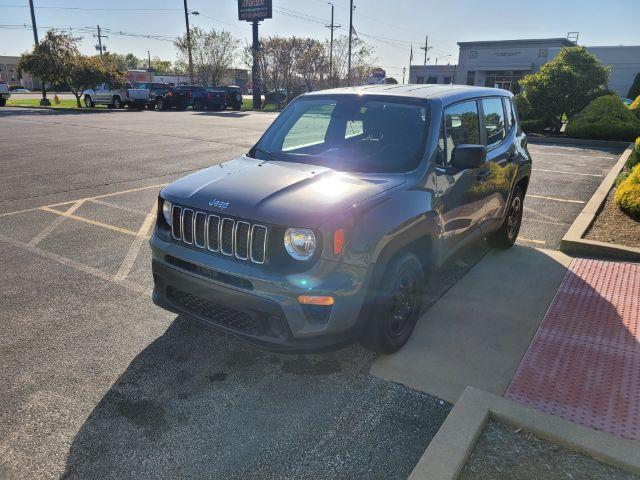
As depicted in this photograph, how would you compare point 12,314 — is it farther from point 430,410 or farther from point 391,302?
point 430,410

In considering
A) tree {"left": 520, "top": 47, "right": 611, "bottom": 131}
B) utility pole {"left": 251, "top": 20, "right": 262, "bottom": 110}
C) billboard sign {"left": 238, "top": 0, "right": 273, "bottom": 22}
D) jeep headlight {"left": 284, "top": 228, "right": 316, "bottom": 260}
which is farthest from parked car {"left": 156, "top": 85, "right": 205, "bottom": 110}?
jeep headlight {"left": 284, "top": 228, "right": 316, "bottom": 260}

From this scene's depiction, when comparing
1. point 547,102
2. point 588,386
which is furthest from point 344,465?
point 547,102

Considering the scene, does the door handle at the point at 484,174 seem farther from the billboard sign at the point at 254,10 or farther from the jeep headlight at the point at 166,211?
the billboard sign at the point at 254,10

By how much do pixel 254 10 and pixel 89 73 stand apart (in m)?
14.0

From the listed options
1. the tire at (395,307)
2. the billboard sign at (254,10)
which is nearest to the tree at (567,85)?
the tire at (395,307)

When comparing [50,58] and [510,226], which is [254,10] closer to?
[50,58]

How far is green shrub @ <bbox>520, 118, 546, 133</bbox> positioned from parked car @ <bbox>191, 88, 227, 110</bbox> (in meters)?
21.0

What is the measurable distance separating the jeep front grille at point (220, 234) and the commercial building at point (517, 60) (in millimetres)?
49571

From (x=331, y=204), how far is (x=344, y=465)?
1449 millimetres

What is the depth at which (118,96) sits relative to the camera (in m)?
33.0

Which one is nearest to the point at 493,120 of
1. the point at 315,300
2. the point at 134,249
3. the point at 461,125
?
the point at 461,125

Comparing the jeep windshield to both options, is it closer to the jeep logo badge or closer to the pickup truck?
the jeep logo badge

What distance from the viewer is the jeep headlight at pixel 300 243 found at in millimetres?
2854

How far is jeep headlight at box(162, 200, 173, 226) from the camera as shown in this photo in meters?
3.48
